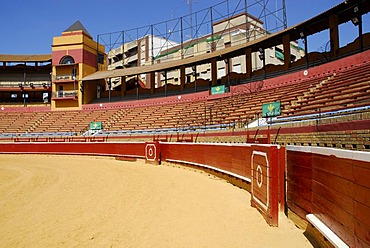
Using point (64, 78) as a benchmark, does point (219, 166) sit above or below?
below

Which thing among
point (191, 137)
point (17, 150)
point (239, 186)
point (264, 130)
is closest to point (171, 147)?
point (191, 137)

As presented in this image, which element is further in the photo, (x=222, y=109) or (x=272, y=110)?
(x=222, y=109)

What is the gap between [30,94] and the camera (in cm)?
4203

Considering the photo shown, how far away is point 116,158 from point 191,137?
5341 millimetres

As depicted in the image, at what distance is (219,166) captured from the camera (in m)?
11.1

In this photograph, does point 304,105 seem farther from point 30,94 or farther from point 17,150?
point 30,94

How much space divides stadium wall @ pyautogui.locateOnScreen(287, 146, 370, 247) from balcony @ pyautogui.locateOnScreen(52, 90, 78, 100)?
118 feet

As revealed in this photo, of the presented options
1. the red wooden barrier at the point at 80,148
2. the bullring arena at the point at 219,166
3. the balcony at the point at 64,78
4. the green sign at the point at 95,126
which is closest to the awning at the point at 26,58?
the balcony at the point at 64,78

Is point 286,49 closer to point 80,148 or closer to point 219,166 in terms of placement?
point 219,166

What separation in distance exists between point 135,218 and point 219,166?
5.88 meters

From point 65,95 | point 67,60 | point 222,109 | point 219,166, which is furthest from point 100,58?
point 219,166

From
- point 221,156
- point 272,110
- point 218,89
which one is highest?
point 218,89

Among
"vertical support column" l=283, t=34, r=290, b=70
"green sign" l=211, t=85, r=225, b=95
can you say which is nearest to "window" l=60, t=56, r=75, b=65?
"green sign" l=211, t=85, r=225, b=95

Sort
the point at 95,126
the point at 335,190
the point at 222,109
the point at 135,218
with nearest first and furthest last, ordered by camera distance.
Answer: the point at 335,190 < the point at 135,218 < the point at 222,109 < the point at 95,126
